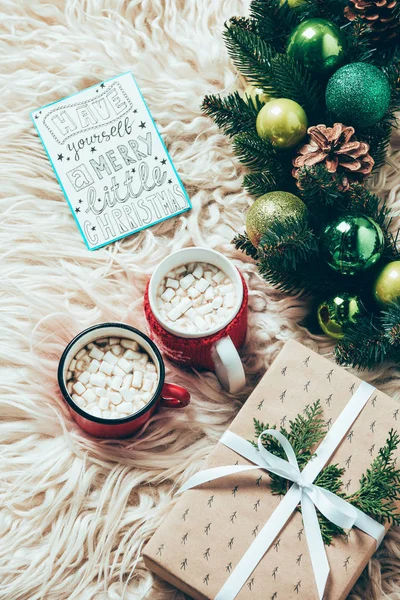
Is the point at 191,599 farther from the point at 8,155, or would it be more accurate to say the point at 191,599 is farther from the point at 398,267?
the point at 8,155

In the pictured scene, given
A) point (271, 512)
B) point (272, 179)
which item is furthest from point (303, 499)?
point (272, 179)

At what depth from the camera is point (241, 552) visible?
677 millimetres

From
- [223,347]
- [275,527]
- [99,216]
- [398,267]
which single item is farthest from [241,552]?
[99,216]

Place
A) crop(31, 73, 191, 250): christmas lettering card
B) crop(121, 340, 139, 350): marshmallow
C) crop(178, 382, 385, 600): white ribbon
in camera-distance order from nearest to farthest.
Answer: crop(178, 382, 385, 600): white ribbon
crop(121, 340, 139, 350): marshmallow
crop(31, 73, 191, 250): christmas lettering card

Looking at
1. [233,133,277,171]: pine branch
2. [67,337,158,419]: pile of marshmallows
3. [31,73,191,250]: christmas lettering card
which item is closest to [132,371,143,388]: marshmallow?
[67,337,158,419]: pile of marshmallows

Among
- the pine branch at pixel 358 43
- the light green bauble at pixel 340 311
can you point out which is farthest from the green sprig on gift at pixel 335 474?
the pine branch at pixel 358 43

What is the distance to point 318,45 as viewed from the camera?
2.44ft

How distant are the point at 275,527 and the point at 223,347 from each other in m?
0.21

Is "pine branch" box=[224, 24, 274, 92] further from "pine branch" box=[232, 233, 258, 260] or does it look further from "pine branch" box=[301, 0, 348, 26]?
"pine branch" box=[232, 233, 258, 260]

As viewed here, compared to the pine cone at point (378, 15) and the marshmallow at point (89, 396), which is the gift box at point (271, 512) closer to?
the marshmallow at point (89, 396)

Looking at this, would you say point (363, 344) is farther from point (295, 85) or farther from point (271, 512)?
point (295, 85)

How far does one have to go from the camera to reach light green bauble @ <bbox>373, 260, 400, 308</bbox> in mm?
716

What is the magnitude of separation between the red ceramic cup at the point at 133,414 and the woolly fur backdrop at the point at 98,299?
0.12 ft

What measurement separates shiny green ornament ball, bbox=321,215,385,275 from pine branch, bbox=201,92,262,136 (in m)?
0.19
